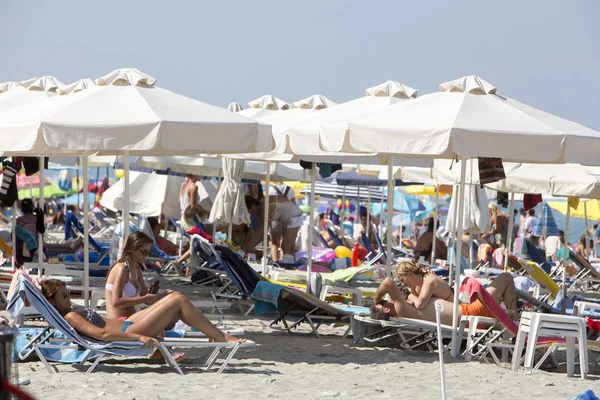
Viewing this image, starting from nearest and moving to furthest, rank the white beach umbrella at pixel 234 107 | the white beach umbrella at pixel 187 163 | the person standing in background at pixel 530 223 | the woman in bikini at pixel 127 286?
the woman in bikini at pixel 127 286 → the white beach umbrella at pixel 187 163 → the white beach umbrella at pixel 234 107 → the person standing in background at pixel 530 223

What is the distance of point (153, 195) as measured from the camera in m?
17.7

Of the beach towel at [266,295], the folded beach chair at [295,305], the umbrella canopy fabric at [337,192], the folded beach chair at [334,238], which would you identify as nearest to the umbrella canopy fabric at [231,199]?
the folded beach chair at [334,238]

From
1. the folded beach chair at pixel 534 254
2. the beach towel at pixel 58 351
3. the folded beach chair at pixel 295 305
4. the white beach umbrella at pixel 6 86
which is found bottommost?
the beach towel at pixel 58 351

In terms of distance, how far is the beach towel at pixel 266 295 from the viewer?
7926mm

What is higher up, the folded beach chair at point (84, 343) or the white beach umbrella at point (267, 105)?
the white beach umbrella at point (267, 105)

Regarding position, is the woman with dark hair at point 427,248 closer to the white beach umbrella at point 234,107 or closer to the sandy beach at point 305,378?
the white beach umbrella at point 234,107

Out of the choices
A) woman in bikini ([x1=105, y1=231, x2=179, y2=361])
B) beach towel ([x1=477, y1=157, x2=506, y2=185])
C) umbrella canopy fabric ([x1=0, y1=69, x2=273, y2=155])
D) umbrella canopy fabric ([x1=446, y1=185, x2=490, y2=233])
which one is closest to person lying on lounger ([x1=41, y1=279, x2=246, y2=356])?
woman in bikini ([x1=105, y1=231, x2=179, y2=361])

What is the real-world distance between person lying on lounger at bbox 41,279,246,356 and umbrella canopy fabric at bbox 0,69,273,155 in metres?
1.08

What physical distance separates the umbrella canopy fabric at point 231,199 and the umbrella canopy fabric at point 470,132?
18.9ft

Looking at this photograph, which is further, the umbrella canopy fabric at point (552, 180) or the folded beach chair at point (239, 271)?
the umbrella canopy fabric at point (552, 180)

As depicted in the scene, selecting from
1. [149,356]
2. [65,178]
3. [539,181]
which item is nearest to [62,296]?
[149,356]

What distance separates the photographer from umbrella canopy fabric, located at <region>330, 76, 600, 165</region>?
6836mm

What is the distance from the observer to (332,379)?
632 centimetres

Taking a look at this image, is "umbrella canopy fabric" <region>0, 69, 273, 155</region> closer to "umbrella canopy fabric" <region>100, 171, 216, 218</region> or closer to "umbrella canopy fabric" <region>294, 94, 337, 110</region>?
"umbrella canopy fabric" <region>294, 94, 337, 110</region>
